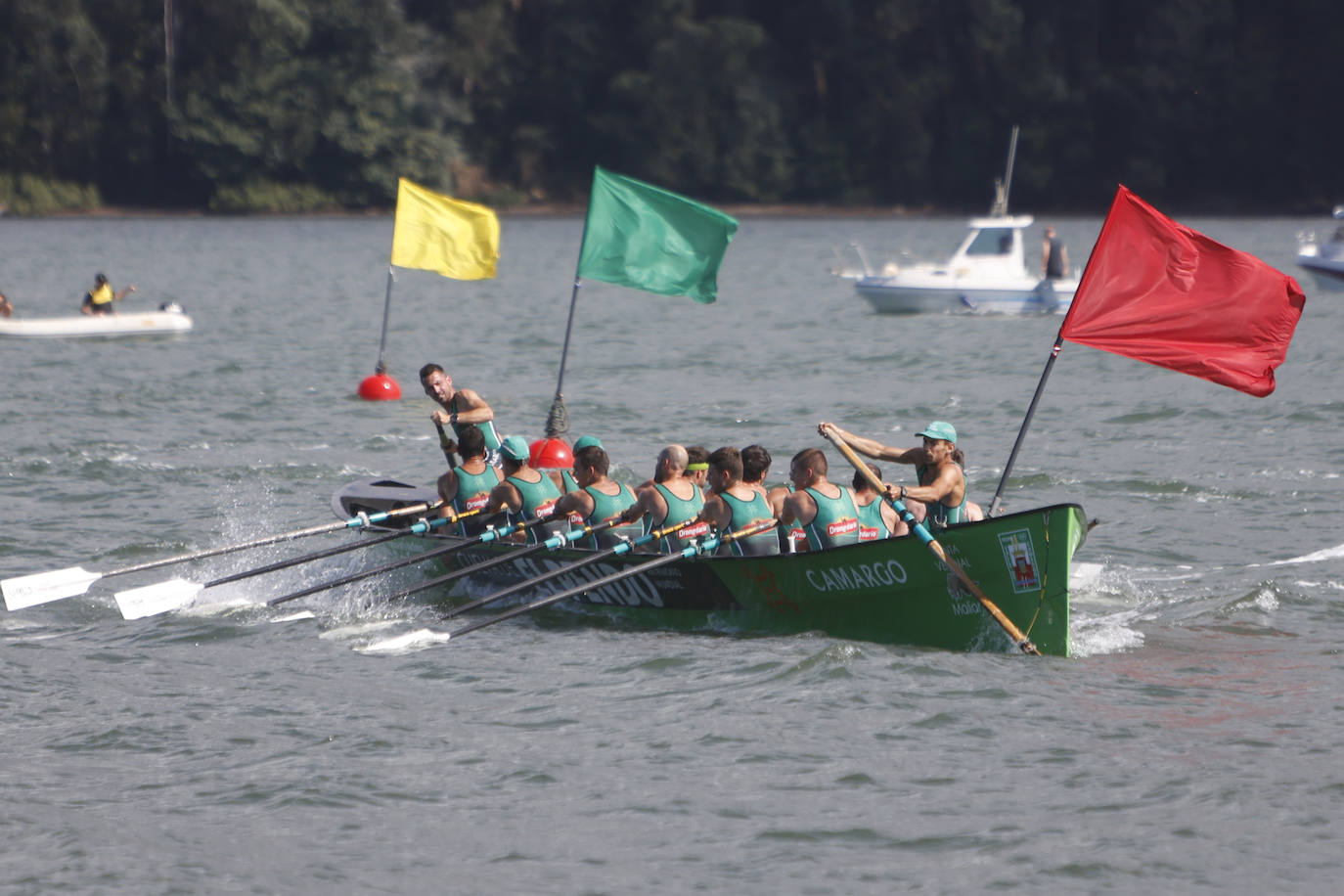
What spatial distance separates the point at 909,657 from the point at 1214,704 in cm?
204

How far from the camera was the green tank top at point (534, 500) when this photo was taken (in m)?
13.7

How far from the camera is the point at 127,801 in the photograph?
9578 millimetres

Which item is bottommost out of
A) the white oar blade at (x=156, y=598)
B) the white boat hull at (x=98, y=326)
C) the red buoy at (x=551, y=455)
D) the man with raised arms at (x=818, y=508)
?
the white boat hull at (x=98, y=326)

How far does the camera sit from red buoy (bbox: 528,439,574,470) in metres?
18.8

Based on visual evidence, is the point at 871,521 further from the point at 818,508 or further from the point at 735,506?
the point at 735,506

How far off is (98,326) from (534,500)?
2282 cm

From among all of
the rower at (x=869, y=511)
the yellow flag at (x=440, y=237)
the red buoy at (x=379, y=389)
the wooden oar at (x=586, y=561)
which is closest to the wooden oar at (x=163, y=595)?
the wooden oar at (x=586, y=561)

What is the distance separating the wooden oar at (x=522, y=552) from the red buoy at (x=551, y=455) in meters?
5.22

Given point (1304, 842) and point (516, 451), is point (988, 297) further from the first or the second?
point (1304, 842)

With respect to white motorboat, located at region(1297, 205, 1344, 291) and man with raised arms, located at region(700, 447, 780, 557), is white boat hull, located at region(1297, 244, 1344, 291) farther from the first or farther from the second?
man with raised arms, located at region(700, 447, 780, 557)

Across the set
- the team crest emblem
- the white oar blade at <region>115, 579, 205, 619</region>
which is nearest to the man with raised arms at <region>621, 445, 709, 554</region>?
the team crest emblem

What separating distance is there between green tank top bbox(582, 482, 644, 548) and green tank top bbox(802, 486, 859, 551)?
1.51m

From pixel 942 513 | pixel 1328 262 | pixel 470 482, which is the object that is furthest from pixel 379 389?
pixel 1328 262

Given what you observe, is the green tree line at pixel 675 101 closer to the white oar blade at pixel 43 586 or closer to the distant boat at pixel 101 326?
the distant boat at pixel 101 326
